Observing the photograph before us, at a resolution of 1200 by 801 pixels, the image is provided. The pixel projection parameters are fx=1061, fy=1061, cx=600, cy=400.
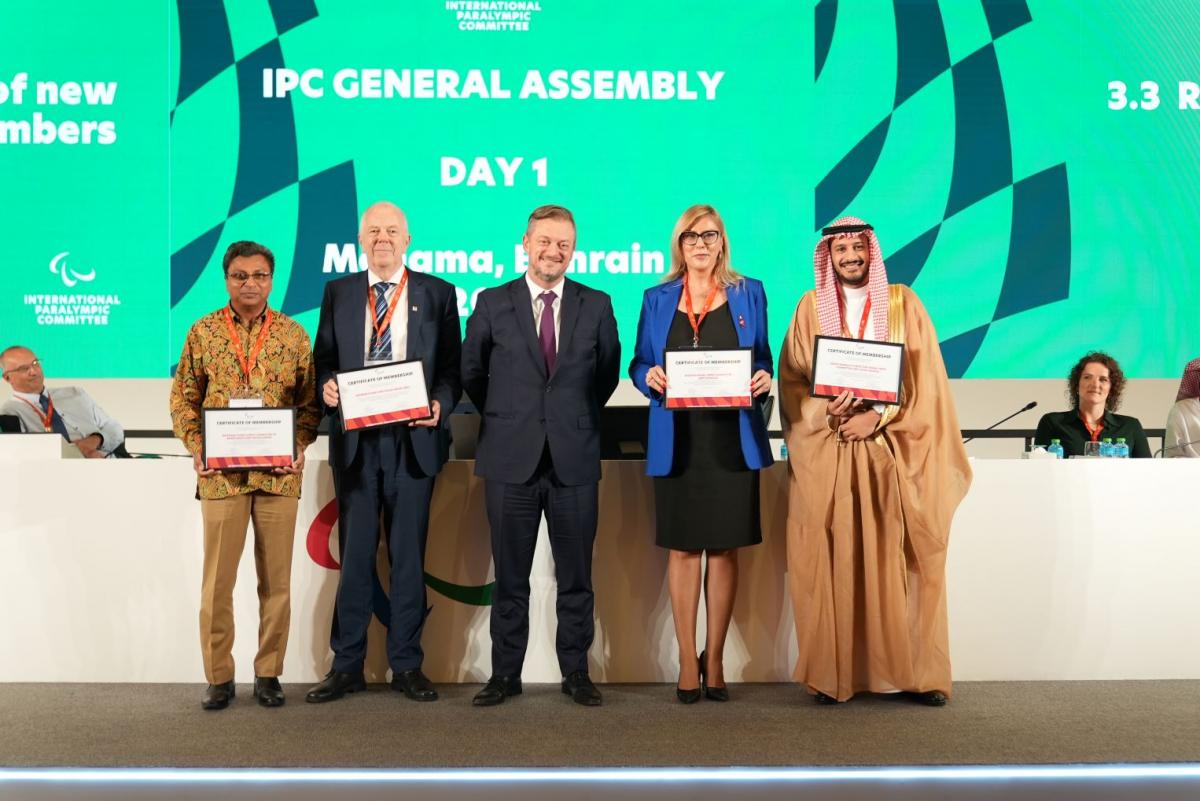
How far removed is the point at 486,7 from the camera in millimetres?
5969

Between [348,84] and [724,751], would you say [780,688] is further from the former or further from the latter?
[348,84]

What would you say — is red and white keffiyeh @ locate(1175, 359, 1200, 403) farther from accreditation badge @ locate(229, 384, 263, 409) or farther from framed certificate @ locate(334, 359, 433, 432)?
accreditation badge @ locate(229, 384, 263, 409)

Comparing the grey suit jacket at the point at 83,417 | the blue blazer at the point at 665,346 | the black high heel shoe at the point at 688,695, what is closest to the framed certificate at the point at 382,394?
the blue blazer at the point at 665,346

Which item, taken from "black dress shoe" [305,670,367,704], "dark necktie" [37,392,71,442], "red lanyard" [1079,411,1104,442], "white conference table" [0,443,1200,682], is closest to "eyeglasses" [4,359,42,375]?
"dark necktie" [37,392,71,442]

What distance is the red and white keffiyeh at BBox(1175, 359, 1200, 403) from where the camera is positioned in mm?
5172

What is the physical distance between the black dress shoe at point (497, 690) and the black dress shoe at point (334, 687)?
16.4 inches

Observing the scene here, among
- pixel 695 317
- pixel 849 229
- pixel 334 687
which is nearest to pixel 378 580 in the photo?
pixel 334 687

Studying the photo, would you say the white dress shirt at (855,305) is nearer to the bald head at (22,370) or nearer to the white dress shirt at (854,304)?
the white dress shirt at (854,304)

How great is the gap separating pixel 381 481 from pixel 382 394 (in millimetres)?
349

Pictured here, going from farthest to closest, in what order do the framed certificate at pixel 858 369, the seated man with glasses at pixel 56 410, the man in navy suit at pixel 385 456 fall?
the seated man with glasses at pixel 56 410, the man in navy suit at pixel 385 456, the framed certificate at pixel 858 369

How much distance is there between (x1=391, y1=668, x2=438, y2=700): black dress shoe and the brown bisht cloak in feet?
4.11

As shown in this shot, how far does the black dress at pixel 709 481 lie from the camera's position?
11.7 feet

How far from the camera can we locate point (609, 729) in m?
3.23

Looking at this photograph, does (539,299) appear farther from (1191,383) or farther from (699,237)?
(1191,383)
